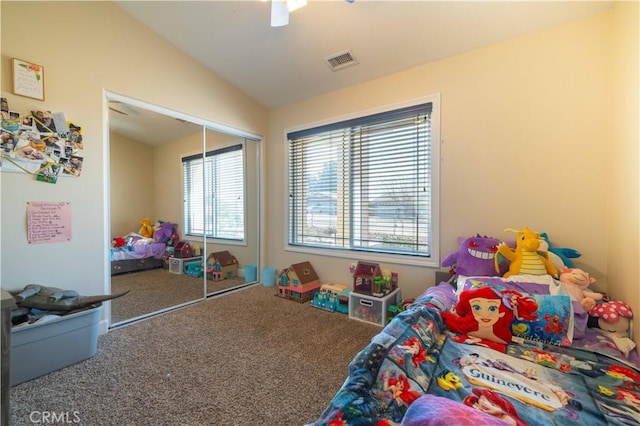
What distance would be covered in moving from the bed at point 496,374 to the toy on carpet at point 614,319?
0.19 ft

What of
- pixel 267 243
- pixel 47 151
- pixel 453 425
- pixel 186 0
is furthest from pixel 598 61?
pixel 47 151

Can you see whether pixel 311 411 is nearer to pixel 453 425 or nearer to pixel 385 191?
pixel 453 425

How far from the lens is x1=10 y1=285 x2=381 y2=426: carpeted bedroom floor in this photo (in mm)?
1335

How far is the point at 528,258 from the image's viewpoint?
5.76 ft

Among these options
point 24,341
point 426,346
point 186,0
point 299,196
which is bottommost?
point 24,341

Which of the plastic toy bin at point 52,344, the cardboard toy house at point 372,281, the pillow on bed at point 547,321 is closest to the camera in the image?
the pillow on bed at point 547,321

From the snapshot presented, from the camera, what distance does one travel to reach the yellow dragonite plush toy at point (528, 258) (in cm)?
172

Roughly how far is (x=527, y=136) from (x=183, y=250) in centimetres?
352

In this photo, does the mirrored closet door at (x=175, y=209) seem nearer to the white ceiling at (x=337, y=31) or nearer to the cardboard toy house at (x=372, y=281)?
the white ceiling at (x=337, y=31)

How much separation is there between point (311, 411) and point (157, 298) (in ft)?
7.13

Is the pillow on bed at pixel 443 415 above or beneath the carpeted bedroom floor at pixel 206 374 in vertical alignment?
above

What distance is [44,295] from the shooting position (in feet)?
5.69

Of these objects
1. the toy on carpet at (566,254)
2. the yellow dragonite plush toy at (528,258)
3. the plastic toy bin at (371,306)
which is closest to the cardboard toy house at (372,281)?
the plastic toy bin at (371,306)

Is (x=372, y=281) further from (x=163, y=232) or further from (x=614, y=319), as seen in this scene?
(x=163, y=232)
